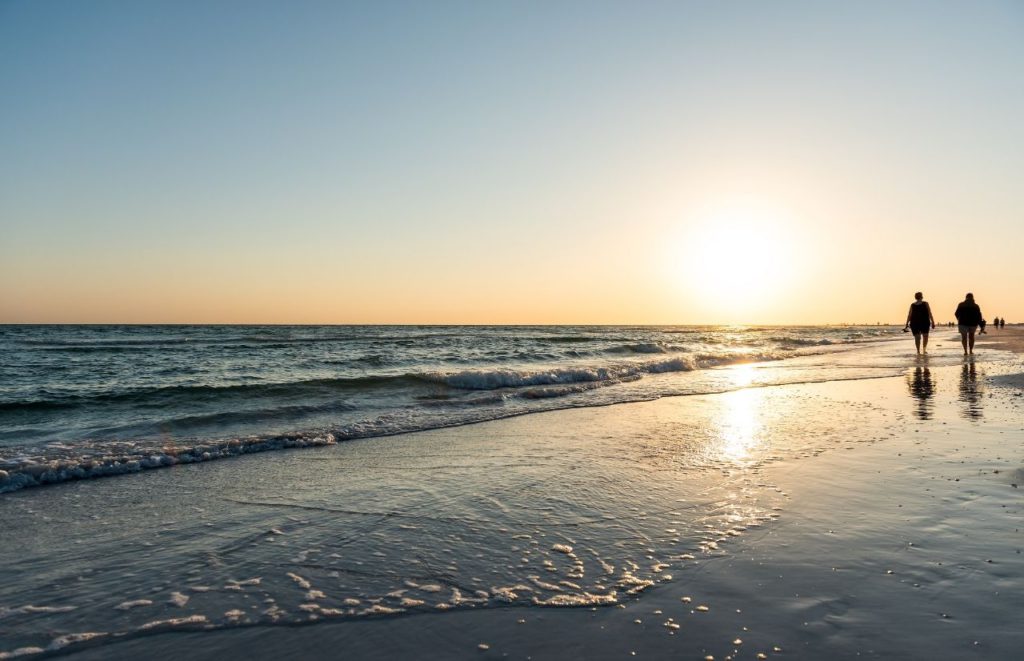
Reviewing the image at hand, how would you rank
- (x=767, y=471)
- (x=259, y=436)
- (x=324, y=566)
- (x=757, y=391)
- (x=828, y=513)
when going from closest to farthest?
(x=324, y=566) < (x=828, y=513) < (x=767, y=471) < (x=259, y=436) < (x=757, y=391)

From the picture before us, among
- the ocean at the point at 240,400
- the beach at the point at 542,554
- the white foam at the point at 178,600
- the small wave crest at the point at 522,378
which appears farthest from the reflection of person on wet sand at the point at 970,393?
the white foam at the point at 178,600

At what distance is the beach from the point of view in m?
2.90

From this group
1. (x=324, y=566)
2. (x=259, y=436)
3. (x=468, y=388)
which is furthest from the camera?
(x=468, y=388)

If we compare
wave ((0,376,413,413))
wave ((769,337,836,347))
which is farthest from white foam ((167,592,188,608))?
wave ((769,337,836,347))

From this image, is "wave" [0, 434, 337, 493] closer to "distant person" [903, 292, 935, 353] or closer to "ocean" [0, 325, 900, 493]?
"ocean" [0, 325, 900, 493]

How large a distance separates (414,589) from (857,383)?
49.2ft

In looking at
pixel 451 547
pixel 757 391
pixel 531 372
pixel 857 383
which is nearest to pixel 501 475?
pixel 451 547

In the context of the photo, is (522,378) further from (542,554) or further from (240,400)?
(542,554)

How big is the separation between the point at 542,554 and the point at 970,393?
11821 millimetres

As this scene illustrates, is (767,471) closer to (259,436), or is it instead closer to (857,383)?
(259,436)

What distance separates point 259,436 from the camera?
30.0ft

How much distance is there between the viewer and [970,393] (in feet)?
38.1

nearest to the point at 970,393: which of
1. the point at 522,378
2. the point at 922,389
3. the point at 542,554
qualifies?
the point at 922,389

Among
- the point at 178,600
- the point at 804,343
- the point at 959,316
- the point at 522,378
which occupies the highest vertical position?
the point at 959,316
